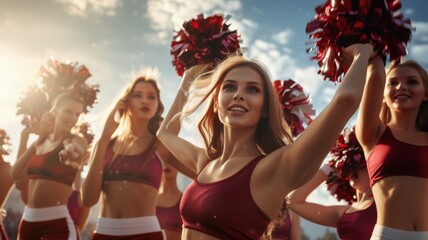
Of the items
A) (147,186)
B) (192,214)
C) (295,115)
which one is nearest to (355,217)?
(295,115)

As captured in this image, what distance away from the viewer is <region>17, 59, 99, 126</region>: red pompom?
6.93 metres

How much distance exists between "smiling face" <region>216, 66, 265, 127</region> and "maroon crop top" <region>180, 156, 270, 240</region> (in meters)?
0.32

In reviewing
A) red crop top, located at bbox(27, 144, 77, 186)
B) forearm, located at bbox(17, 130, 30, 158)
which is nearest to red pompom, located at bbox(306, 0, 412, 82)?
red crop top, located at bbox(27, 144, 77, 186)

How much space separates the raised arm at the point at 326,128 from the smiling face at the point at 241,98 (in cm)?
50

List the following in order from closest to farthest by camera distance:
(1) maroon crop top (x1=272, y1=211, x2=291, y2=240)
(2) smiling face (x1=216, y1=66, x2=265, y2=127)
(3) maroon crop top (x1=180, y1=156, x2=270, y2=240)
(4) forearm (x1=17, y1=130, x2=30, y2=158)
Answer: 1. (3) maroon crop top (x1=180, y1=156, x2=270, y2=240)
2. (2) smiling face (x1=216, y1=66, x2=265, y2=127)
3. (1) maroon crop top (x1=272, y1=211, x2=291, y2=240)
4. (4) forearm (x1=17, y1=130, x2=30, y2=158)

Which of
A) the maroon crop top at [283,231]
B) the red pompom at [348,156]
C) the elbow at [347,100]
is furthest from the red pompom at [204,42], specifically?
the maroon crop top at [283,231]

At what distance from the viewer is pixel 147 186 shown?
14.7ft

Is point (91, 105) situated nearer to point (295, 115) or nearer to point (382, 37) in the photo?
point (295, 115)

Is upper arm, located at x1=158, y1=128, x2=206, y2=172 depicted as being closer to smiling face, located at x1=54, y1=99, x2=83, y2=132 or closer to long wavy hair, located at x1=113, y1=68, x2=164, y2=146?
long wavy hair, located at x1=113, y1=68, x2=164, y2=146

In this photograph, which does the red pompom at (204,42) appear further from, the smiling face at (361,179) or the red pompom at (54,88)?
the red pompom at (54,88)

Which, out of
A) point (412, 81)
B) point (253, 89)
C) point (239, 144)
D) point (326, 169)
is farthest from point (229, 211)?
point (326, 169)

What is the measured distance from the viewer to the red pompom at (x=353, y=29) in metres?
2.47

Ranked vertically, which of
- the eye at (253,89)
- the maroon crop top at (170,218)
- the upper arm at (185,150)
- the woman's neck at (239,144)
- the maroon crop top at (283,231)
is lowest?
the maroon crop top at (170,218)

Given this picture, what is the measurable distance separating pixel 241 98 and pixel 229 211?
2.31 ft
